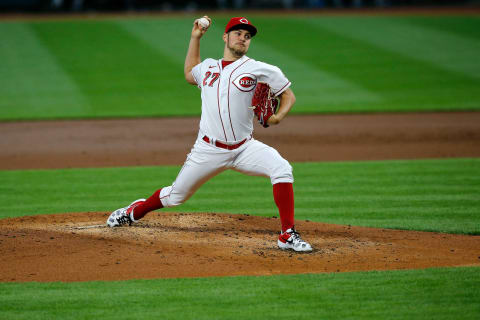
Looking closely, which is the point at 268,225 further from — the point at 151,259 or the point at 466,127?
the point at 466,127

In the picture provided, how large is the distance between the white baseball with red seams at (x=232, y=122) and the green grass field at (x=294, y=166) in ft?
3.69

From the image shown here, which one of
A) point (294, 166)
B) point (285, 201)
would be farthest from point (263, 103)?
point (294, 166)

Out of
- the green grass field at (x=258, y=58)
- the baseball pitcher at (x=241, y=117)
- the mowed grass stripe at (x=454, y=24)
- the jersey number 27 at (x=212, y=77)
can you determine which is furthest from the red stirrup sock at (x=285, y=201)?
the mowed grass stripe at (x=454, y=24)

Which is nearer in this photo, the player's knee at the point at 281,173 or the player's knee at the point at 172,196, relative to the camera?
the player's knee at the point at 281,173

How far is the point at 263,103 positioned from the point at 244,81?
0.79ft

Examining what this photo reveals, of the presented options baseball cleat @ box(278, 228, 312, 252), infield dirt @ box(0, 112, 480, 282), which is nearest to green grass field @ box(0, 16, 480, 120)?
infield dirt @ box(0, 112, 480, 282)

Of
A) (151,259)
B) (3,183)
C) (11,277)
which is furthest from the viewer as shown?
(3,183)

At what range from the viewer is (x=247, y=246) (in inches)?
248

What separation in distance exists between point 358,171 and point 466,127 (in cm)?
395

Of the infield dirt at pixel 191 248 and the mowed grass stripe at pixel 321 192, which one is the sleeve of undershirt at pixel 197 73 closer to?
the infield dirt at pixel 191 248

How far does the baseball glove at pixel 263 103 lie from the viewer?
6.05 meters

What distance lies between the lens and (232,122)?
6.12 m

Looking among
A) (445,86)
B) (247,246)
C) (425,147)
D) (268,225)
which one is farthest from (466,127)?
(247,246)

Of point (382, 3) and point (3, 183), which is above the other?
point (382, 3)
